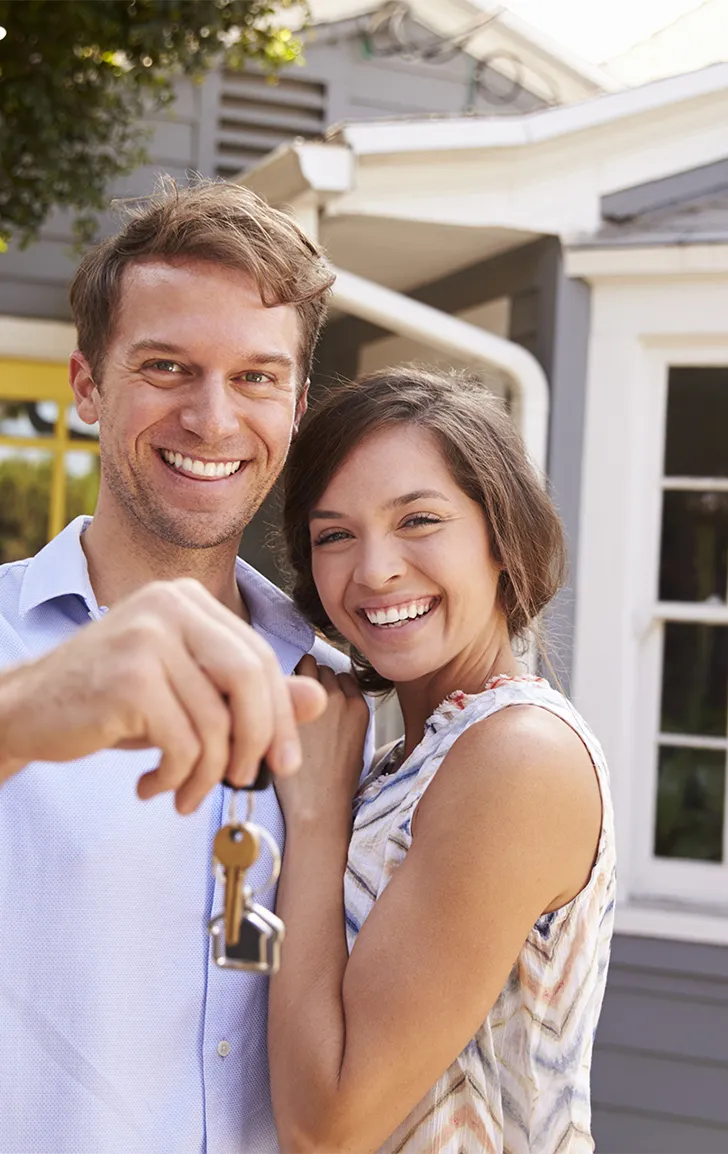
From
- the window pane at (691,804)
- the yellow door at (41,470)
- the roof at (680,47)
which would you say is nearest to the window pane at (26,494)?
the yellow door at (41,470)

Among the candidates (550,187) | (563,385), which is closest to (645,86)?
(550,187)

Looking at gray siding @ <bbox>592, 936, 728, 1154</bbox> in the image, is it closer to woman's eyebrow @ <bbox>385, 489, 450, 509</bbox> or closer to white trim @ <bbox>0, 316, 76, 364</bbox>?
woman's eyebrow @ <bbox>385, 489, 450, 509</bbox>

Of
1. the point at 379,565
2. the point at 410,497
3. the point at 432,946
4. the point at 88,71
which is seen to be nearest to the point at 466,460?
the point at 410,497

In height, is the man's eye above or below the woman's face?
above

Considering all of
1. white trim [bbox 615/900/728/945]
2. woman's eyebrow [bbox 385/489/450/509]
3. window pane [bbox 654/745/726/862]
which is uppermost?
woman's eyebrow [bbox 385/489/450/509]

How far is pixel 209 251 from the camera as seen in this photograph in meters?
2.04

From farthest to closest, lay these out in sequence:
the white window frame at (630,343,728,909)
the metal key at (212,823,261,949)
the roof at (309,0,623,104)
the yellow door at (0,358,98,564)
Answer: the yellow door at (0,358,98,564), the roof at (309,0,623,104), the white window frame at (630,343,728,909), the metal key at (212,823,261,949)

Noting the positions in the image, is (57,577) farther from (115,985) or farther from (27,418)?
(27,418)

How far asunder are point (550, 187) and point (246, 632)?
3975mm

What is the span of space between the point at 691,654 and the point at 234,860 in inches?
150

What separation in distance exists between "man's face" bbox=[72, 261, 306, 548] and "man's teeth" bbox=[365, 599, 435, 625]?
0.28 meters

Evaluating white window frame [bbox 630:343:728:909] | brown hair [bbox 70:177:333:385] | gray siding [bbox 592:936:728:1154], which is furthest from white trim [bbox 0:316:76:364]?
brown hair [bbox 70:177:333:385]

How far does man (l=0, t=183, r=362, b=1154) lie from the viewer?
96 cm

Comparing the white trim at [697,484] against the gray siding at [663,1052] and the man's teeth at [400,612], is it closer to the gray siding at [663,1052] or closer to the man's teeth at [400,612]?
the gray siding at [663,1052]
